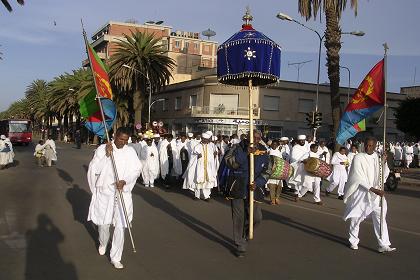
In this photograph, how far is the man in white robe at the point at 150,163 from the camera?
16625 mm

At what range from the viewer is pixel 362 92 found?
9.16 meters

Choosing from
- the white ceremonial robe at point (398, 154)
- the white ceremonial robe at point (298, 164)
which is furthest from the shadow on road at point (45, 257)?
the white ceremonial robe at point (398, 154)

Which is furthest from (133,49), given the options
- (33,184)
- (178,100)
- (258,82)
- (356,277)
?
(356,277)

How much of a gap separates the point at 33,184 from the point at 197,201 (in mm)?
6108

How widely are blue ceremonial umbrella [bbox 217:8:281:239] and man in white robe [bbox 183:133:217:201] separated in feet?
16.0

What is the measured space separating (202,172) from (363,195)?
6443 mm

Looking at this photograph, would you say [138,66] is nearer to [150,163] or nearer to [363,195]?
[150,163]

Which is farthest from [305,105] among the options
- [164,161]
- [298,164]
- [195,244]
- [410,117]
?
[195,244]

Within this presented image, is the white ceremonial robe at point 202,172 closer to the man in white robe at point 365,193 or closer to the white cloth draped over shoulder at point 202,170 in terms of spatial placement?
the white cloth draped over shoulder at point 202,170

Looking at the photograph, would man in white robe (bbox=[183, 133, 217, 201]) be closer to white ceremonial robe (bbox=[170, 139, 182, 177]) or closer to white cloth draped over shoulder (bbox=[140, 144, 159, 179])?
white ceremonial robe (bbox=[170, 139, 182, 177])

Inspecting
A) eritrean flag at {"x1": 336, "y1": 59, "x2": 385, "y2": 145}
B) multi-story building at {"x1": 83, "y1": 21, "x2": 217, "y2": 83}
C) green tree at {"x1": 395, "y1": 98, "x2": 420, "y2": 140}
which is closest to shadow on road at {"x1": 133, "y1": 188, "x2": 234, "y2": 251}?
eritrean flag at {"x1": 336, "y1": 59, "x2": 385, "y2": 145}

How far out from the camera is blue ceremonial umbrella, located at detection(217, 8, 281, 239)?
8562 millimetres

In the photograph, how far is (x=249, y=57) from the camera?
28.1 ft

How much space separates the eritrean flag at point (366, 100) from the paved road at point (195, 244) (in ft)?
6.42
